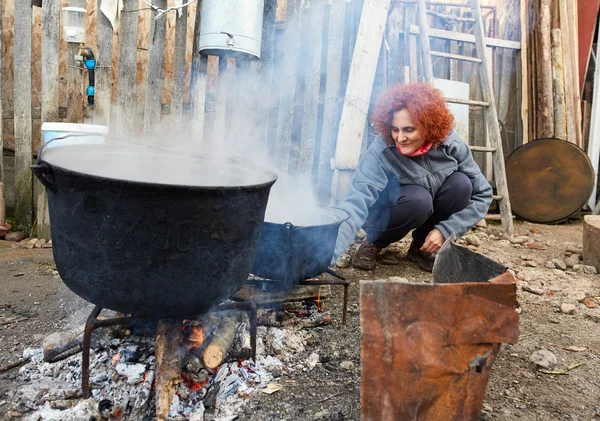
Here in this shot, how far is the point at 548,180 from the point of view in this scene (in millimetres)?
5039

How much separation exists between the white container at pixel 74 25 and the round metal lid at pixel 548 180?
453 cm

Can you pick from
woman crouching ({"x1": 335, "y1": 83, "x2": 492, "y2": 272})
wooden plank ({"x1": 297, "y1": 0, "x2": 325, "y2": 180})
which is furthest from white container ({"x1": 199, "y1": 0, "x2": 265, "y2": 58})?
woman crouching ({"x1": 335, "y1": 83, "x2": 492, "y2": 272})

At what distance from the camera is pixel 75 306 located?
2.57m

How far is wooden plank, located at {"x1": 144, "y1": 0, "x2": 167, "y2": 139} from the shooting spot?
3.51m

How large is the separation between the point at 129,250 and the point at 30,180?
2.65 meters

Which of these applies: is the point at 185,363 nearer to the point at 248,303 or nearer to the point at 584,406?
the point at 248,303

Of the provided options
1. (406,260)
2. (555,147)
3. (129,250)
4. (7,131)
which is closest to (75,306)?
(129,250)

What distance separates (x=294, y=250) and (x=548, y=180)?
159 inches

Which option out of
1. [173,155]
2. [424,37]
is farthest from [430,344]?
[424,37]

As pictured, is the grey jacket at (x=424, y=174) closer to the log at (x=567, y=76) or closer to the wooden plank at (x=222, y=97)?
the wooden plank at (x=222, y=97)

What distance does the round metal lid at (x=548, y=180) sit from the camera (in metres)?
4.94

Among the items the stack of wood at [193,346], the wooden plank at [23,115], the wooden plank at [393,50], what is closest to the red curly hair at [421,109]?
the stack of wood at [193,346]

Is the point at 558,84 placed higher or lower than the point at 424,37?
lower

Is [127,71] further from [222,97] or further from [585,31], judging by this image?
[585,31]
